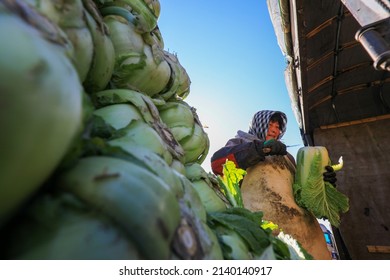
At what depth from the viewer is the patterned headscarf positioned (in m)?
3.09

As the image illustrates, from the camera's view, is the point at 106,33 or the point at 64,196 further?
the point at 106,33

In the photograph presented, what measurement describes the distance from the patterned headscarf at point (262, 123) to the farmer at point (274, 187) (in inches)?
23.0

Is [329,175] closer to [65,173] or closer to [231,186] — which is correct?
[231,186]

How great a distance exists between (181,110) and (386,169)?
339 centimetres

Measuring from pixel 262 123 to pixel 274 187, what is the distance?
1058 millimetres

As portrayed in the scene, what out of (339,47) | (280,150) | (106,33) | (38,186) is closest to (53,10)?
(106,33)

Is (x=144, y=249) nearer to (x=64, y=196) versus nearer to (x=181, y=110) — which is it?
(x=64, y=196)

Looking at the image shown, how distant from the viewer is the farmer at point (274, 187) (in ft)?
6.94

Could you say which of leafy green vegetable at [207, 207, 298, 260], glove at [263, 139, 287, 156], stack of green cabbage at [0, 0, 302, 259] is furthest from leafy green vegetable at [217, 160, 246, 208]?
glove at [263, 139, 287, 156]

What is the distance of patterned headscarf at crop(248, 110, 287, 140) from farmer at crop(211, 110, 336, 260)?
59 centimetres

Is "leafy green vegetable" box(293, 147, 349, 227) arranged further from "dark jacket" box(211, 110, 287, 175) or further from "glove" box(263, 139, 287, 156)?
"dark jacket" box(211, 110, 287, 175)

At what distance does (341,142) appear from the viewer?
3.79 metres

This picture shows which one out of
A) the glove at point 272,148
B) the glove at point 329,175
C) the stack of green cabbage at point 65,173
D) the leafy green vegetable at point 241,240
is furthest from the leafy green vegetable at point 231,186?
the glove at point 329,175

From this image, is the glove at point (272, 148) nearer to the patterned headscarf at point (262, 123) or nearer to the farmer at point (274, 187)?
the farmer at point (274, 187)
